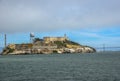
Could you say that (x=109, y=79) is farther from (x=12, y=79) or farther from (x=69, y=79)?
(x=12, y=79)

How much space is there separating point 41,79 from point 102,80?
1106 centimetres

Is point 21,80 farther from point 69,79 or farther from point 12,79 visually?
point 69,79

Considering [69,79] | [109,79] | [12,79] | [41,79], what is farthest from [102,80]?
[12,79]

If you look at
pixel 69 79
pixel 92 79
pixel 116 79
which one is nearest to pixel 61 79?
pixel 69 79

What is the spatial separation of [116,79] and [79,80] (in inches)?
259

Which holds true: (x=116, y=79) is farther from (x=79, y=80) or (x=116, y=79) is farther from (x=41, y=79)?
(x=41, y=79)

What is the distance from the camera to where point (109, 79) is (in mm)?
64500

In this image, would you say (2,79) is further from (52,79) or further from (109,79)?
(109,79)

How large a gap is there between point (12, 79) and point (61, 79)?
9.11 meters

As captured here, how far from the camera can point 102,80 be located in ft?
207

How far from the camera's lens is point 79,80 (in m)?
63.6

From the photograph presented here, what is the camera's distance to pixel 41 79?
6581 centimetres

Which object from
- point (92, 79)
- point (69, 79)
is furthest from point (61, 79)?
point (92, 79)

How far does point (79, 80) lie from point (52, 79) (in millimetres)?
5383
